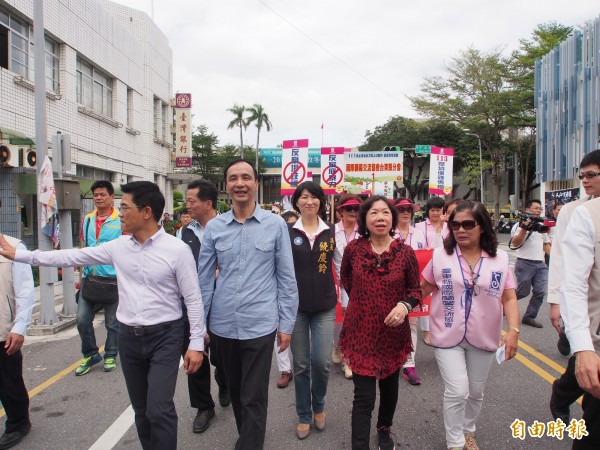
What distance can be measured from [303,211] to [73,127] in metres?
12.9

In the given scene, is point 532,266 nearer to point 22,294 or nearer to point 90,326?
point 90,326

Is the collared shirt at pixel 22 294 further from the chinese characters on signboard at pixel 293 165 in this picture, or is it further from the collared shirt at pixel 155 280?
the chinese characters on signboard at pixel 293 165

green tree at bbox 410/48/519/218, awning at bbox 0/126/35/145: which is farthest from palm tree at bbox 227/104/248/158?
awning at bbox 0/126/35/145

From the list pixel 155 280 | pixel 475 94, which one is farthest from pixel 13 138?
pixel 475 94

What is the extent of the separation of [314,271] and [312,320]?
384 mm

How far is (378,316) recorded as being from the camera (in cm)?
281

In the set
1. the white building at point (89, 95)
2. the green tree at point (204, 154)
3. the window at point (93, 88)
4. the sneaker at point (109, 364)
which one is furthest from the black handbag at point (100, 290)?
the green tree at point (204, 154)

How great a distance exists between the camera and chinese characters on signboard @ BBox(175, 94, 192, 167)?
2111cm

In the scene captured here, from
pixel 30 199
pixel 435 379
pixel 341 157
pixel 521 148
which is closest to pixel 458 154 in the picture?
pixel 521 148

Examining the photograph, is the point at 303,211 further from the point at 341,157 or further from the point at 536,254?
the point at 341,157

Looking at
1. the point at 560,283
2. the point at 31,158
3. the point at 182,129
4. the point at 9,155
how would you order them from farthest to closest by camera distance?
the point at 182,129, the point at 31,158, the point at 9,155, the point at 560,283

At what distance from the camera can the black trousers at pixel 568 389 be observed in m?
3.07

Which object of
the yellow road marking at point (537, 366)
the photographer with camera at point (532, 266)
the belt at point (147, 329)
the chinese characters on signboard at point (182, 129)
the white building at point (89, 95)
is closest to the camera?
the belt at point (147, 329)

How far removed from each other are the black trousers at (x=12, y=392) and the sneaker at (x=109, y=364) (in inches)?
55.0
